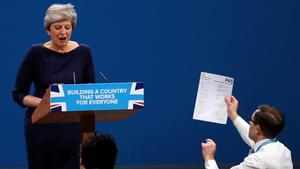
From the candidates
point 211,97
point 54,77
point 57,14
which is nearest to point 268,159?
point 211,97

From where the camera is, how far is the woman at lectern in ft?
12.8

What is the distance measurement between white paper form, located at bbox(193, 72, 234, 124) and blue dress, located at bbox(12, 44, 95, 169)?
2.18 ft

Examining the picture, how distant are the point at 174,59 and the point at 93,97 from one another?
3.40 m

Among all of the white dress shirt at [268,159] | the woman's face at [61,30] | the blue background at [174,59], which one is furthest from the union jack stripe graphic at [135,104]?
the blue background at [174,59]

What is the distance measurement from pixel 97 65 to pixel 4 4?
1.03 metres

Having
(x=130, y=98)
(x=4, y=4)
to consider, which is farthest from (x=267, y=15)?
(x=130, y=98)

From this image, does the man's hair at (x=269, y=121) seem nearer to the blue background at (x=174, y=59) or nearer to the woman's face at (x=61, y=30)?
the woman's face at (x=61, y=30)

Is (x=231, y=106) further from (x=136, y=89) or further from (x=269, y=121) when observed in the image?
(x=136, y=89)

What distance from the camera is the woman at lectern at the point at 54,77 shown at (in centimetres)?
390

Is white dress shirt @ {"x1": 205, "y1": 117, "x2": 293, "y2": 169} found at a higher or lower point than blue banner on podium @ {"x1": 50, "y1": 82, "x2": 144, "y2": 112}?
lower

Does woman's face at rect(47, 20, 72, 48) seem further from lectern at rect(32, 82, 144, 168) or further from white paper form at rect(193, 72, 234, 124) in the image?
white paper form at rect(193, 72, 234, 124)

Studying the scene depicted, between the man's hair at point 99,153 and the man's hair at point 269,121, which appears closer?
the man's hair at point 99,153

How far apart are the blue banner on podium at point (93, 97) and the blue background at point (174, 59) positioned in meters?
3.17

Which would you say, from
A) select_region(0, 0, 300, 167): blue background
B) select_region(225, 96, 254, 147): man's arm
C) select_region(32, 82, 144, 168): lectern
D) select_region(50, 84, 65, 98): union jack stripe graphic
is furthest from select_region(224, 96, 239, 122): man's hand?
select_region(0, 0, 300, 167): blue background
